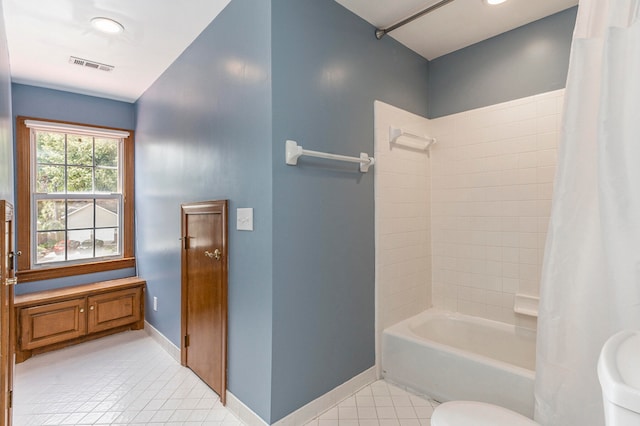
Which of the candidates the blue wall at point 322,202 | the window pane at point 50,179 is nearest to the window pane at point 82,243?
the window pane at point 50,179

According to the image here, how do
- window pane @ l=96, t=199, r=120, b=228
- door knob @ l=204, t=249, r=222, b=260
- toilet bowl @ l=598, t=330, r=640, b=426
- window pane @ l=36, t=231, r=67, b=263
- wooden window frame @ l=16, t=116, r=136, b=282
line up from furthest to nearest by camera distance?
window pane @ l=96, t=199, r=120, b=228, window pane @ l=36, t=231, r=67, b=263, wooden window frame @ l=16, t=116, r=136, b=282, door knob @ l=204, t=249, r=222, b=260, toilet bowl @ l=598, t=330, r=640, b=426

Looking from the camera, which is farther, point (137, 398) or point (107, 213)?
point (107, 213)

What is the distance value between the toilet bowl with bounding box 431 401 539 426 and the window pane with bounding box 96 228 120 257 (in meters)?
3.64

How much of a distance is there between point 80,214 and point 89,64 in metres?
1.55

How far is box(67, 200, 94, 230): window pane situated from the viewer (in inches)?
132

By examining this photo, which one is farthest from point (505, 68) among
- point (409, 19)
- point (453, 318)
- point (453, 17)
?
point (453, 318)

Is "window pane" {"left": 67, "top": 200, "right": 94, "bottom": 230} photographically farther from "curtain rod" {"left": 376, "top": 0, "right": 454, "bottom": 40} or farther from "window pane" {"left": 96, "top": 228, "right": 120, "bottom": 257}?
"curtain rod" {"left": 376, "top": 0, "right": 454, "bottom": 40}

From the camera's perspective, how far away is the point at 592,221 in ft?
4.40

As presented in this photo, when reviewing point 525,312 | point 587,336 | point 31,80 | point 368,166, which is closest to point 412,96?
point 368,166

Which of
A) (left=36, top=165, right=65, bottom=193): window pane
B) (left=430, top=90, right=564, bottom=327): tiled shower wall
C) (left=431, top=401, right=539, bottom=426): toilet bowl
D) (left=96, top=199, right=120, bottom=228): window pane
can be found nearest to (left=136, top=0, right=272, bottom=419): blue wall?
(left=431, top=401, right=539, bottom=426): toilet bowl

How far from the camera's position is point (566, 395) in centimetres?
140

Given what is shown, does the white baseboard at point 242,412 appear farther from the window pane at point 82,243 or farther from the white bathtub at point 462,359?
the window pane at point 82,243

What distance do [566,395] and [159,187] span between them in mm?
3294

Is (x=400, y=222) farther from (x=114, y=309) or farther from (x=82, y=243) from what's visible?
(x=82, y=243)
